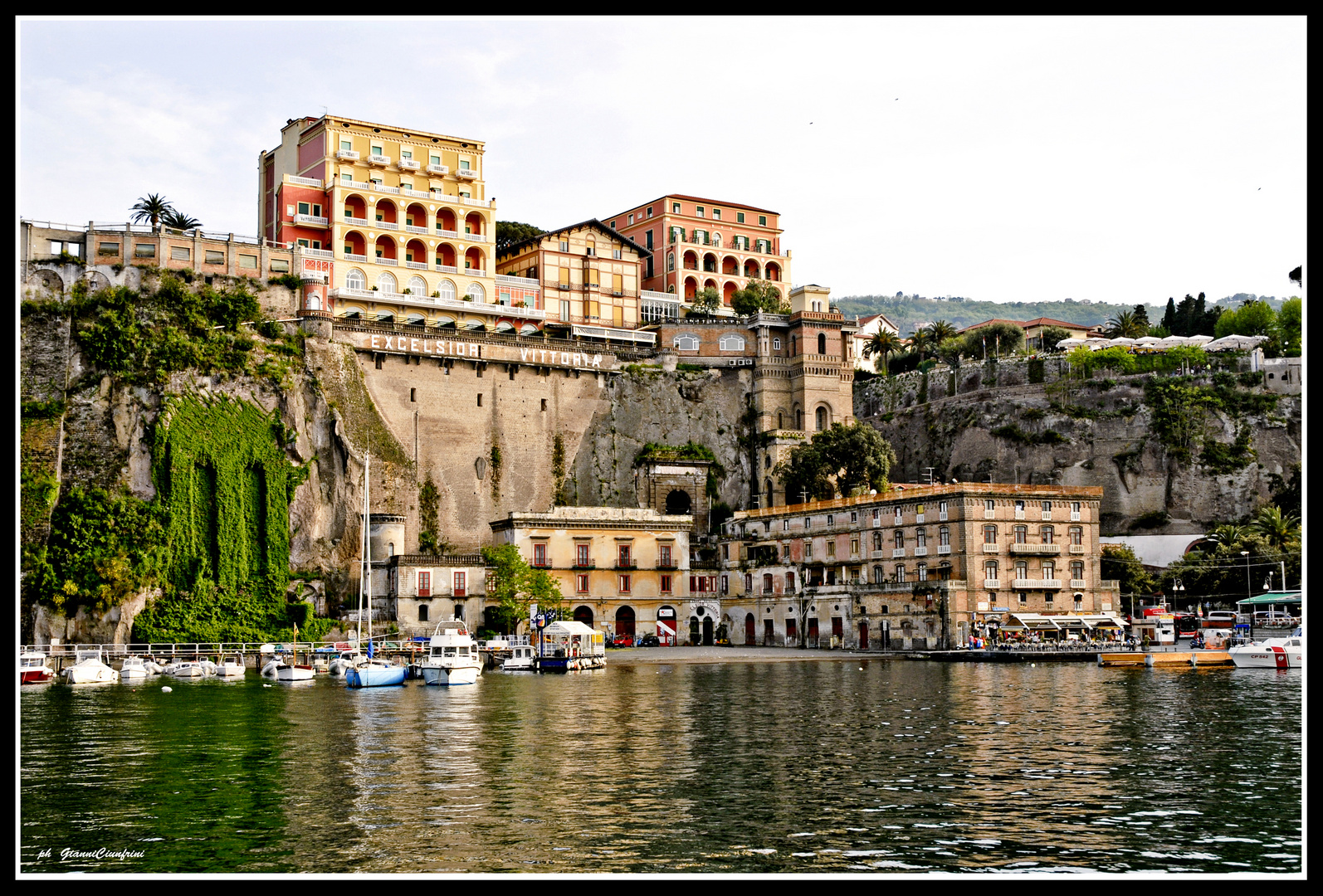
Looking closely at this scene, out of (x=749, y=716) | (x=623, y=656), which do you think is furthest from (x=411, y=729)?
(x=623, y=656)

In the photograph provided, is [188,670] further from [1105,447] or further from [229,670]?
[1105,447]

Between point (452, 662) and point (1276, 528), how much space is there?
5011 cm

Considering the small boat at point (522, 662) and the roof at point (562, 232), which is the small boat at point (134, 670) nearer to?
the small boat at point (522, 662)

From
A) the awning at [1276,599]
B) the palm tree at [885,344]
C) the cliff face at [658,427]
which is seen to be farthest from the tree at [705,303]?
the awning at [1276,599]

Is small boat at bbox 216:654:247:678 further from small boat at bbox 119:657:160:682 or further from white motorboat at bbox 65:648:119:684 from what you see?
white motorboat at bbox 65:648:119:684

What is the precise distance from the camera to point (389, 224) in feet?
265

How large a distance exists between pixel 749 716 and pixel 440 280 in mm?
52896

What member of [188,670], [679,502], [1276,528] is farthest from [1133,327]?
[188,670]

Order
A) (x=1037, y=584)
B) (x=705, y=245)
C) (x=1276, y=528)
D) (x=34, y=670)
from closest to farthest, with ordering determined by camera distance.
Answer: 1. (x=34, y=670)
2. (x=1037, y=584)
3. (x=1276, y=528)
4. (x=705, y=245)

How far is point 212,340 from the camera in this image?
69.7m

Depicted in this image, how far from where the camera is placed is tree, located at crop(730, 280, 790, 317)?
94.8 m

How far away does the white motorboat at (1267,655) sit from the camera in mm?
53156

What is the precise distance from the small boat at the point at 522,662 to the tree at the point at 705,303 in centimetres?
3847

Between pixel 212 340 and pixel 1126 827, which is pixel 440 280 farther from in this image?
pixel 1126 827
